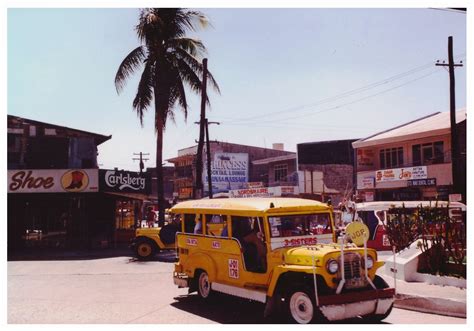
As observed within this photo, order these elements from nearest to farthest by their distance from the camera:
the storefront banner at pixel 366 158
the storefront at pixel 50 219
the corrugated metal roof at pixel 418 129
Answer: the storefront at pixel 50 219
the corrugated metal roof at pixel 418 129
the storefront banner at pixel 366 158

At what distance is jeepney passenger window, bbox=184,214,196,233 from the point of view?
1078 cm

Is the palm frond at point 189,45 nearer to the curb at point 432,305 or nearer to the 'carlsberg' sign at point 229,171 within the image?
the curb at point 432,305

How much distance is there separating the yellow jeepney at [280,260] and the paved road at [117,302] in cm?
49

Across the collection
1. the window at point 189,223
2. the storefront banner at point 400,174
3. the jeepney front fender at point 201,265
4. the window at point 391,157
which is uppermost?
the window at point 391,157

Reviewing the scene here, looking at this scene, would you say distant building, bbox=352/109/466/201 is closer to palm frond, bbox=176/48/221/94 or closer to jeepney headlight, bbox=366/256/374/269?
palm frond, bbox=176/48/221/94

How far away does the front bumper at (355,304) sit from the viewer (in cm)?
739

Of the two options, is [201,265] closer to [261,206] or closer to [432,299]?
[261,206]

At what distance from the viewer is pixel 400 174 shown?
1291 inches

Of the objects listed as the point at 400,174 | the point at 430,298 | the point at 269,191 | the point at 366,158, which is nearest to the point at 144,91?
the point at 430,298

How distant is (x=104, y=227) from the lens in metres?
26.0

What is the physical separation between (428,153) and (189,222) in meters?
25.8

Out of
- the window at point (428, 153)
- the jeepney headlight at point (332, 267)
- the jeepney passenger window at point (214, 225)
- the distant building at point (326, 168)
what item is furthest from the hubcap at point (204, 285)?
the distant building at point (326, 168)
